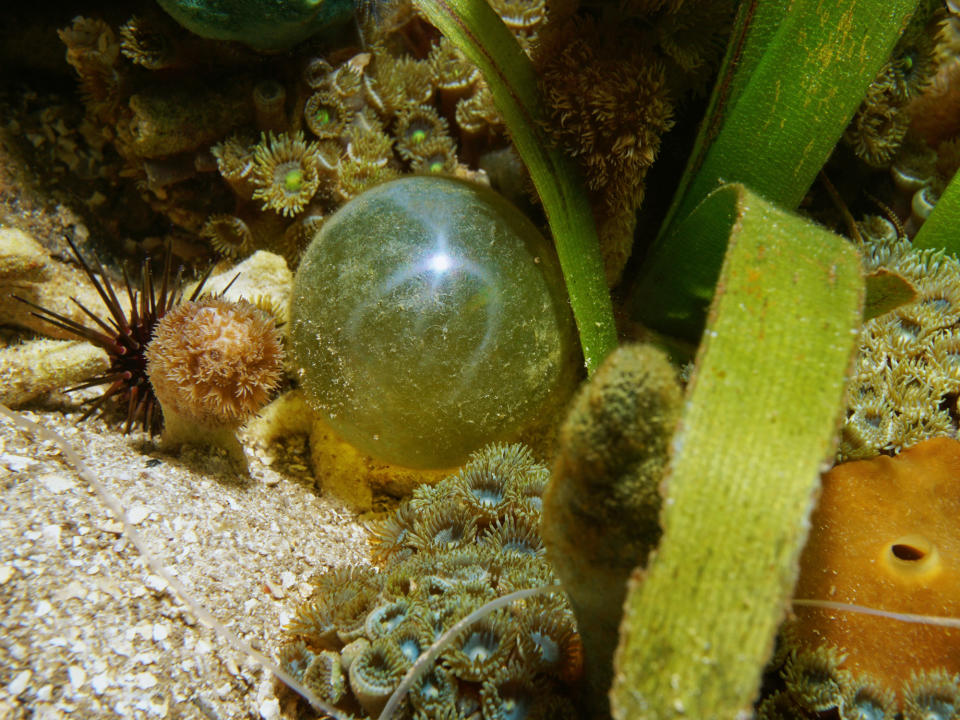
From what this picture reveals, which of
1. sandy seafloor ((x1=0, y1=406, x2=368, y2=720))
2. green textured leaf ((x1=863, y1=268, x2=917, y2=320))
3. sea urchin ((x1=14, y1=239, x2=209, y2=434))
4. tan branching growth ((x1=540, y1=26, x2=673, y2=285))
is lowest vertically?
sandy seafloor ((x1=0, y1=406, x2=368, y2=720))

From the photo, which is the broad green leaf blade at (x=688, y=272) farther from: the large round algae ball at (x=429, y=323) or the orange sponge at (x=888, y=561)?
the orange sponge at (x=888, y=561)

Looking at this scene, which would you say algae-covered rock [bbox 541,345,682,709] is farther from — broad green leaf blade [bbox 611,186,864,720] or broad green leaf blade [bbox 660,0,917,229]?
broad green leaf blade [bbox 660,0,917,229]

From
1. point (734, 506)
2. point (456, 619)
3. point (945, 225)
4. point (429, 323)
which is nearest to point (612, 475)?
point (734, 506)

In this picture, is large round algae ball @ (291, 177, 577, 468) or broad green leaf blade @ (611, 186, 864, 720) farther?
large round algae ball @ (291, 177, 577, 468)

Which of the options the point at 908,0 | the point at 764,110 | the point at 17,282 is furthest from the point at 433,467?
the point at 908,0

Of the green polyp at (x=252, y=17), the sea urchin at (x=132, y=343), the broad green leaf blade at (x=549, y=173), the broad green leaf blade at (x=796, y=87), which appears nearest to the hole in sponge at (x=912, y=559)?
the broad green leaf blade at (x=549, y=173)

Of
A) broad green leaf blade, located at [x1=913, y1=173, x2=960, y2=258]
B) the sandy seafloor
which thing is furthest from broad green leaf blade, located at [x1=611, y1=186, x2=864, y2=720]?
broad green leaf blade, located at [x1=913, y1=173, x2=960, y2=258]
